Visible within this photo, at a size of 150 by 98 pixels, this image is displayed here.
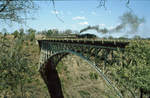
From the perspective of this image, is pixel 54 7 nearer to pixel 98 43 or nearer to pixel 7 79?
pixel 7 79

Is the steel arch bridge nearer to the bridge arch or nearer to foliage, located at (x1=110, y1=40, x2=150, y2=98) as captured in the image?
the bridge arch

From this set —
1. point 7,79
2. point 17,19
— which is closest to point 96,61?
point 7,79

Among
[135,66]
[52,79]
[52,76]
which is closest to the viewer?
[135,66]

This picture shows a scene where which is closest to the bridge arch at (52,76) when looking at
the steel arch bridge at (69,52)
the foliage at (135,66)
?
the steel arch bridge at (69,52)

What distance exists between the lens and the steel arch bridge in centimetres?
1005

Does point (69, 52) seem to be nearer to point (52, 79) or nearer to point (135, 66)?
point (135, 66)

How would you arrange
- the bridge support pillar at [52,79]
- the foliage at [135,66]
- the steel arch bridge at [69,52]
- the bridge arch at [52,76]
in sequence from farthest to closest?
1. the bridge support pillar at [52,79]
2. the bridge arch at [52,76]
3. the steel arch bridge at [69,52]
4. the foliage at [135,66]

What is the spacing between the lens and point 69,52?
15.8 m

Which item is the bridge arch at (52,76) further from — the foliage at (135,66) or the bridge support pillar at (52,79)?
the foliage at (135,66)

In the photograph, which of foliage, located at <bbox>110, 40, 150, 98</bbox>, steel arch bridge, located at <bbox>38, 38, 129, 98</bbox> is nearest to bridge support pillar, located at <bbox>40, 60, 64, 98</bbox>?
steel arch bridge, located at <bbox>38, 38, 129, 98</bbox>

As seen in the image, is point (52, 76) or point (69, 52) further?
point (52, 76)

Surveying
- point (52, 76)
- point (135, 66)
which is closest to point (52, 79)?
point (52, 76)

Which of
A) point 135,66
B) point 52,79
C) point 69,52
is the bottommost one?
point 52,79

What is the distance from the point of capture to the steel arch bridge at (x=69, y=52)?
10054mm
